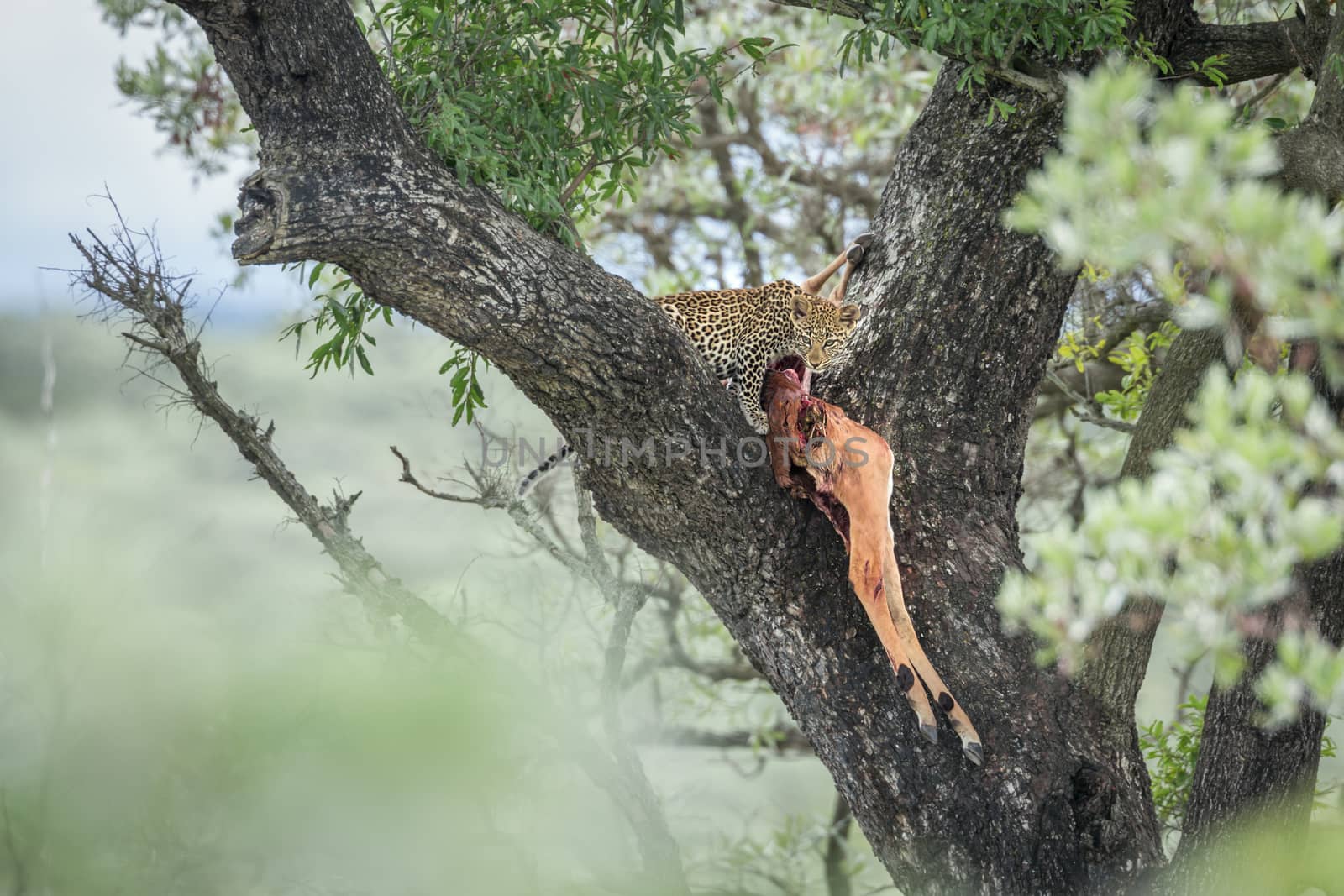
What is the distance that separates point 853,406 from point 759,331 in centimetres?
42

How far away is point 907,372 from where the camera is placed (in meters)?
3.11

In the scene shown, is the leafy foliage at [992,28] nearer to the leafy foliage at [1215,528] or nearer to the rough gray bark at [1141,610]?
the rough gray bark at [1141,610]

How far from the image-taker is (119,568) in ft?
22.8

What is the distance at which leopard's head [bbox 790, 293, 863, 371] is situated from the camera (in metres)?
3.34

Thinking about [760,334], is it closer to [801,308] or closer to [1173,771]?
[801,308]

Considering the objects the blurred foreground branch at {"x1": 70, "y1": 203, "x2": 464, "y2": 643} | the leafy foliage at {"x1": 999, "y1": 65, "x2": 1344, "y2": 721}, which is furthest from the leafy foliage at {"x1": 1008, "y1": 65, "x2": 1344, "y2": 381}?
the blurred foreground branch at {"x1": 70, "y1": 203, "x2": 464, "y2": 643}

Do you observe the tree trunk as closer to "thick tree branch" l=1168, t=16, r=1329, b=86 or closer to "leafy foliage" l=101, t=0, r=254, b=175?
"thick tree branch" l=1168, t=16, r=1329, b=86

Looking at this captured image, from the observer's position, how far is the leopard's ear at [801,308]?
337cm

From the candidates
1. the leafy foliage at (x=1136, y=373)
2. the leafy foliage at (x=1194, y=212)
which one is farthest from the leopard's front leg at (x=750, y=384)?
the leafy foliage at (x=1194, y=212)

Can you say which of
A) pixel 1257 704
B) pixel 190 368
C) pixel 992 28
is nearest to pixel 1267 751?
pixel 1257 704

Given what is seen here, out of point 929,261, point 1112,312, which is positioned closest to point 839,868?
point 1112,312

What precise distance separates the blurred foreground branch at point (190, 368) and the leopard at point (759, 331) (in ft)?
2.68

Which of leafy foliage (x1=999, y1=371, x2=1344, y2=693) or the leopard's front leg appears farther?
the leopard's front leg

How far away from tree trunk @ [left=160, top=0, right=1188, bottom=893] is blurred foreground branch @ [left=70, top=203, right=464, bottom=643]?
1.01 metres
